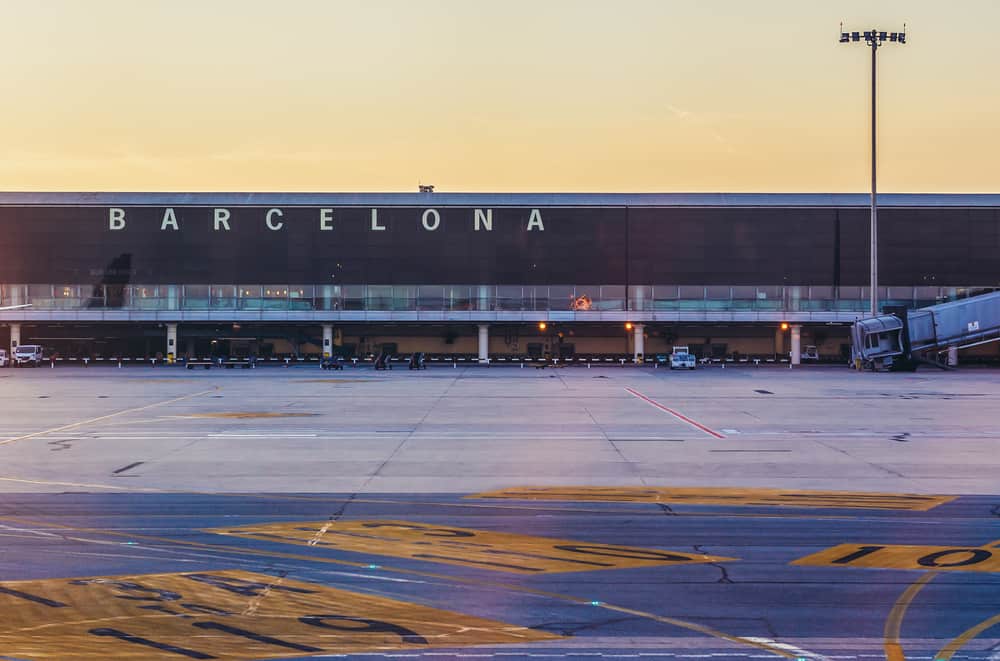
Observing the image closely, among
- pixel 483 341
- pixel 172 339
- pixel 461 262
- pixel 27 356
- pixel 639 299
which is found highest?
pixel 461 262

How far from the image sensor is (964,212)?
91.9 metres

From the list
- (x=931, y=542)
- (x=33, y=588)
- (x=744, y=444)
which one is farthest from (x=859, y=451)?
(x=33, y=588)

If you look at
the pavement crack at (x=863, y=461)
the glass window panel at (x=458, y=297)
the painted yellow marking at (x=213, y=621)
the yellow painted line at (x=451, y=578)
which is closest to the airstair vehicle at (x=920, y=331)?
the glass window panel at (x=458, y=297)

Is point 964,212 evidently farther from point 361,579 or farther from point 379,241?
point 361,579

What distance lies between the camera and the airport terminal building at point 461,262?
9125cm

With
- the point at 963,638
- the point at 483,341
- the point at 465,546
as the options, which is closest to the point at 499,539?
the point at 465,546

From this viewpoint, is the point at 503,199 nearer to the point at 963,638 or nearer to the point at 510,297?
the point at 510,297

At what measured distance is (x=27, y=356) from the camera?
3275 inches

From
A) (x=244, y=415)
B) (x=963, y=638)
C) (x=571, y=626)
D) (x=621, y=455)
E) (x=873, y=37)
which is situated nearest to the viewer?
(x=963, y=638)

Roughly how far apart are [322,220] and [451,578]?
83707 mm

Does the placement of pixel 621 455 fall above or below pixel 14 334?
below

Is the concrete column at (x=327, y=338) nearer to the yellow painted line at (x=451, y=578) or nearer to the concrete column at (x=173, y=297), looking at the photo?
the concrete column at (x=173, y=297)

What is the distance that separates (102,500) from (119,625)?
8.91 metres

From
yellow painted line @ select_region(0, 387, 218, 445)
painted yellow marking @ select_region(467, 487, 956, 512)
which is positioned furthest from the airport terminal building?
painted yellow marking @ select_region(467, 487, 956, 512)
